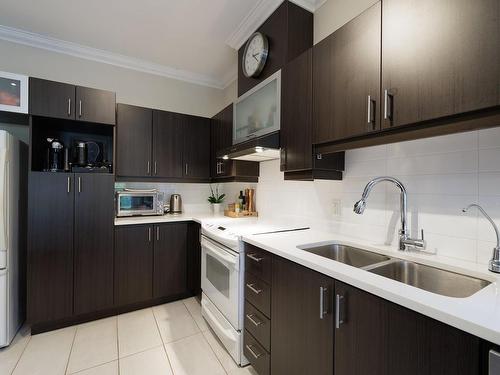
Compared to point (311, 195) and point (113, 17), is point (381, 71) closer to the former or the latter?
point (311, 195)

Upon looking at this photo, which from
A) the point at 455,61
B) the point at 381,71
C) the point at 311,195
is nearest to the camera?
the point at 455,61

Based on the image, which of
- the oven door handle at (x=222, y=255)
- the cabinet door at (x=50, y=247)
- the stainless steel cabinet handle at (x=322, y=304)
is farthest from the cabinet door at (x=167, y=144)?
the stainless steel cabinet handle at (x=322, y=304)

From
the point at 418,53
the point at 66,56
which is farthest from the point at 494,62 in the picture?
the point at 66,56

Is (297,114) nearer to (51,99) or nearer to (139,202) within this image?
(139,202)

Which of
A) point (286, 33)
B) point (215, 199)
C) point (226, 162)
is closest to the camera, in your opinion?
point (286, 33)

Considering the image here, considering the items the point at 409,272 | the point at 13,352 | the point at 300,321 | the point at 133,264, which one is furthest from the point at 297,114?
the point at 13,352

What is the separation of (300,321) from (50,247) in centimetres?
213

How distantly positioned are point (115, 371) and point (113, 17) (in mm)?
2807

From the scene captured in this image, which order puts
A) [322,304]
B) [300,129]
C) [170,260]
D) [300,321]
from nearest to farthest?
1. [322,304]
2. [300,321]
3. [300,129]
4. [170,260]

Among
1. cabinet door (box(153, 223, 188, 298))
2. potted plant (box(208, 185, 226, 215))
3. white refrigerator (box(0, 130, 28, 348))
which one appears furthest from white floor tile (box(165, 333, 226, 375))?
potted plant (box(208, 185, 226, 215))

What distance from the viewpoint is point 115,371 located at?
5.25ft

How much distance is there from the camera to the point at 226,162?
267cm

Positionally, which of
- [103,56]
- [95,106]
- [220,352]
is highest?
[103,56]

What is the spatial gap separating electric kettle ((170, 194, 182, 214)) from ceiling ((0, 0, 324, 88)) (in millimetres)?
1601
